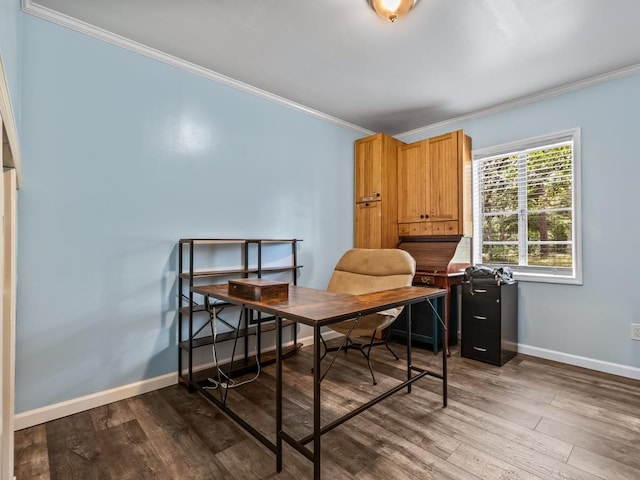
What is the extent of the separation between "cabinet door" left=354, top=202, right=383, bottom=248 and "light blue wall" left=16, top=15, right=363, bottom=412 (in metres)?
1.32

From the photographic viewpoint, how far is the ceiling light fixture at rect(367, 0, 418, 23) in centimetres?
190

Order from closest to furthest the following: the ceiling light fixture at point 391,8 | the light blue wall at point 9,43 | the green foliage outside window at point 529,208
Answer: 1. the light blue wall at point 9,43
2. the ceiling light fixture at point 391,8
3. the green foliage outside window at point 529,208

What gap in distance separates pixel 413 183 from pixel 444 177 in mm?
380

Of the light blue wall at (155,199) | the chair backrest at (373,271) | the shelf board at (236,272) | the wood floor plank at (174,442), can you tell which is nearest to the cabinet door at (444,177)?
the light blue wall at (155,199)

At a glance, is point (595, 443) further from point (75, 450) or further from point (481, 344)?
point (75, 450)

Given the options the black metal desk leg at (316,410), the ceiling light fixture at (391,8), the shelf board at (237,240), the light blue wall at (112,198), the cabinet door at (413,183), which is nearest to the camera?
the black metal desk leg at (316,410)

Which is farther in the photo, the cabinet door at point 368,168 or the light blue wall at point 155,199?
the cabinet door at point 368,168

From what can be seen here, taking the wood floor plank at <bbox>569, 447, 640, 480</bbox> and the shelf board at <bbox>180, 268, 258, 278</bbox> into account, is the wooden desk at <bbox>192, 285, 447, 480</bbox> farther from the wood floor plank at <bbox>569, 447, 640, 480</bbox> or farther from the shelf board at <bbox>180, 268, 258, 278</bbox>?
the wood floor plank at <bbox>569, 447, 640, 480</bbox>

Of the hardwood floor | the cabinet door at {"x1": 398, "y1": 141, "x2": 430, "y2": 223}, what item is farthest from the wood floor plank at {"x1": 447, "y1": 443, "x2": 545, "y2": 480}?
the cabinet door at {"x1": 398, "y1": 141, "x2": 430, "y2": 223}

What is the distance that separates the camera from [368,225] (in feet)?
12.7

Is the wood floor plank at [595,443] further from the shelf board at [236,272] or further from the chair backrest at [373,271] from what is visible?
the shelf board at [236,272]

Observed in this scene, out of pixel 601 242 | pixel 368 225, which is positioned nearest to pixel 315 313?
pixel 368 225

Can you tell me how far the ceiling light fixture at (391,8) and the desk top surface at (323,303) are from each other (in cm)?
170

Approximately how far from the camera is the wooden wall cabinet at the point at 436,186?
3.45m
